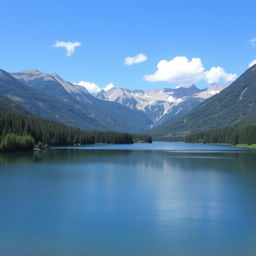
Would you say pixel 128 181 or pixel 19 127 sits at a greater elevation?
pixel 19 127

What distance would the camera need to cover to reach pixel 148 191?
186 ft

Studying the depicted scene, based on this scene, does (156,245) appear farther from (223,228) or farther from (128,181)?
(128,181)

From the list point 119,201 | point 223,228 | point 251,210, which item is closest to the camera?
point 223,228

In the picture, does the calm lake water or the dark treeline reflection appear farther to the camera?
the dark treeline reflection

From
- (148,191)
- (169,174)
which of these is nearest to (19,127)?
(169,174)

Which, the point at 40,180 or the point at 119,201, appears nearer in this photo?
the point at 119,201

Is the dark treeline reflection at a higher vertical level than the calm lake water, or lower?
higher

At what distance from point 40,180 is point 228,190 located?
106 feet

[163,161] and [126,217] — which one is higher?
[163,161]

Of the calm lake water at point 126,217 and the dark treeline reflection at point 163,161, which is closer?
the calm lake water at point 126,217

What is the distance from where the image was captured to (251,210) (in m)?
42.7

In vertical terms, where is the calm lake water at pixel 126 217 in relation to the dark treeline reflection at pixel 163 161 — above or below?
below

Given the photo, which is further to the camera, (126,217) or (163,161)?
(163,161)

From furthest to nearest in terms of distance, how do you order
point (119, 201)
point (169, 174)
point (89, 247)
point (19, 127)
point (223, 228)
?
1. point (19, 127)
2. point (169, 174)
3. point (119, 201)
4. point (223, 228)
5. point (89, 247)
